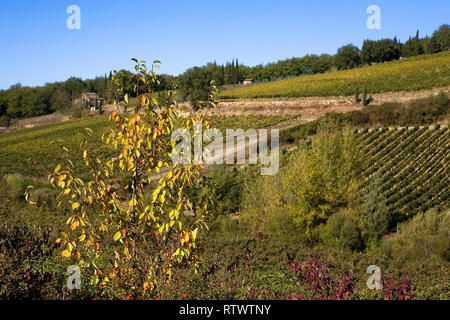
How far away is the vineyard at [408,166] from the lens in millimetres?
23828

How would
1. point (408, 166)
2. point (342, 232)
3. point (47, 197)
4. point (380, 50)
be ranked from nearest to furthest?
1. point (342, 232)
2. point (47, 197)
3. point (408, 166)
4. point (380, 50)

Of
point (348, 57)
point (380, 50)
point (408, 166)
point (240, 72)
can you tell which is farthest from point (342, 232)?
point (240, 72)

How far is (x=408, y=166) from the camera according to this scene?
29625 mm

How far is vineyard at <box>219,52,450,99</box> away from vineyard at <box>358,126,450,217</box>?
21740 millimetres

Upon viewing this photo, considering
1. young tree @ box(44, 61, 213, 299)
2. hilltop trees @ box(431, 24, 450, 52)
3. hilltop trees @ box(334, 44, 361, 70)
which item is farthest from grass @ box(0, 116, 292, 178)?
hilltop trees @ box(431, 24, 450, 52)

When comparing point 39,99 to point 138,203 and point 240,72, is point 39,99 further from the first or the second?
point 138,203

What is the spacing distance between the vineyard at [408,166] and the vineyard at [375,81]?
21.7 m

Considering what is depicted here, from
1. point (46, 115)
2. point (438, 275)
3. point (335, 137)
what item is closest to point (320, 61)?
point (46, 115)

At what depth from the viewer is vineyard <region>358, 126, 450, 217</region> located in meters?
23.8

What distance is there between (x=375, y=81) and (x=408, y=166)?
37711mm

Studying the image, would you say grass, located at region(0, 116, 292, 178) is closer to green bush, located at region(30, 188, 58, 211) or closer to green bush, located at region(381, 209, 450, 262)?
green bush, located at region(30, 188, 58, 211)

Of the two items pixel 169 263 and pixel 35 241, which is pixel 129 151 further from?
pixel 35 241
